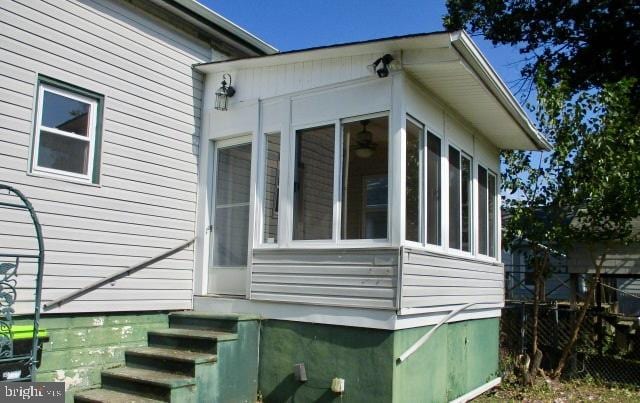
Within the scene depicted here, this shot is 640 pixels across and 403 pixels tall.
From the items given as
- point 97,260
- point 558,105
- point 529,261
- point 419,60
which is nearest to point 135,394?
point 97,260

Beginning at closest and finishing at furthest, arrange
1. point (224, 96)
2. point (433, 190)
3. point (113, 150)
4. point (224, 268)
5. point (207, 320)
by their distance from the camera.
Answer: point (113, 150) < point (207, 320) < point (433, 190) < point (224, 268) < point (224, 96)

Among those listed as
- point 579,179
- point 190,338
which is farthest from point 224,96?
point 579,179

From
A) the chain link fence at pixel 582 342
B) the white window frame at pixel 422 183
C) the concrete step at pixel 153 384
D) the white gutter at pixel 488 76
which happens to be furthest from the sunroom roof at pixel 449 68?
the chain link fence at pixel 582 342

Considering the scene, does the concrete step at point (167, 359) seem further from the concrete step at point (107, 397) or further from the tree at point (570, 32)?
the tree at point (570, 32)

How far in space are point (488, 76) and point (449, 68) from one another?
63 cm

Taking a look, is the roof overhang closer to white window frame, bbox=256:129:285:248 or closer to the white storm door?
the white storm door

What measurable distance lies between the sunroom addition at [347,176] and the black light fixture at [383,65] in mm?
27

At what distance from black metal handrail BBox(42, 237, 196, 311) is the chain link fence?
5.96 metres

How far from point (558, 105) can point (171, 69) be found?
6.00 metres

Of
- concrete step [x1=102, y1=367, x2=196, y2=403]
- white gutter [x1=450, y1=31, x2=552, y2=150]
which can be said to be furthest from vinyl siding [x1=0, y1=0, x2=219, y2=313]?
white gutter [x1=450, y1=31, x2=552, y2=150]

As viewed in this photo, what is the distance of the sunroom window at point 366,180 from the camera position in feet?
18.4

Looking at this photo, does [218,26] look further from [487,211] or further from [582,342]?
[582,342]

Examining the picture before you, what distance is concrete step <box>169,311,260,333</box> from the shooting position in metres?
5.86

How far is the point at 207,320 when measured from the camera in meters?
6.09
